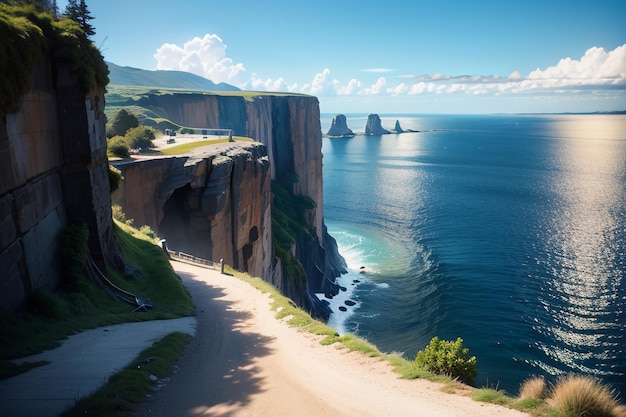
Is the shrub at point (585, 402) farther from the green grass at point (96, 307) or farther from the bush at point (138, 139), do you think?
the bush at point (138, 139)

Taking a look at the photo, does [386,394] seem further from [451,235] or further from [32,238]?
[451,235]

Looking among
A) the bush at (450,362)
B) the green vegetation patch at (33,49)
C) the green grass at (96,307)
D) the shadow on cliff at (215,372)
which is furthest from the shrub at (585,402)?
the green vegetation patch at (33,49)

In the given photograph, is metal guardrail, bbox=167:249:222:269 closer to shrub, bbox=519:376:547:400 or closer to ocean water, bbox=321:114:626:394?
ocean water, bbox=321:114:626:394

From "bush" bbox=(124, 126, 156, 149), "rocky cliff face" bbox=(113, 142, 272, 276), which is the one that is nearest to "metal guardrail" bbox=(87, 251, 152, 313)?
"rocky cliff face" bbox=(113, 142, 272, 276)

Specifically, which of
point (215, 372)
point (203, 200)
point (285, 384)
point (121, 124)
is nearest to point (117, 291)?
point (215, 372)

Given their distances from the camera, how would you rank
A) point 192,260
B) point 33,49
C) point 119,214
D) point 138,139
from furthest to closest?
point 138,139, point 192,260, point 119,214, point 33,49

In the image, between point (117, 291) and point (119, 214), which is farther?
point (119, 214)

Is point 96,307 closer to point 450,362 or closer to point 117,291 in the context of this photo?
point 117,291
